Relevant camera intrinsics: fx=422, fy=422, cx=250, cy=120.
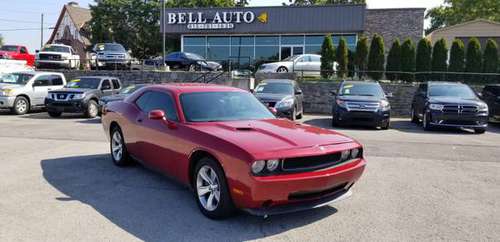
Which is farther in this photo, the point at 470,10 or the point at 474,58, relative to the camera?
the point at 470,10

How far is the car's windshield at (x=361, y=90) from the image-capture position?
14.3 metres

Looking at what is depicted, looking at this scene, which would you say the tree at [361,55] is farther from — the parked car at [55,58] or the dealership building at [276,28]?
the parked car at [55,58]

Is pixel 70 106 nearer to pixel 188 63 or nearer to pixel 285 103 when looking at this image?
pixel 285 103

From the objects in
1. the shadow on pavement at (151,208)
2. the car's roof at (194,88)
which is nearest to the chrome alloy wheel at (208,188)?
the shadow on pavement at (151,208)

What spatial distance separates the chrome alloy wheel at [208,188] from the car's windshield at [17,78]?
15.5 meters

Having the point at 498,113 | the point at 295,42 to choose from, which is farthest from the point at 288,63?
the point at 498,113

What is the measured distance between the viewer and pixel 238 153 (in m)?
4.35

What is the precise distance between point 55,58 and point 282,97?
18755 mm

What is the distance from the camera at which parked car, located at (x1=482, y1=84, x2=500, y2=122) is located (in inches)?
623

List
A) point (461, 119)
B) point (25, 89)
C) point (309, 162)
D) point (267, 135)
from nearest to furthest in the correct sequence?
1. point (309, 162)
2. point (267, 135)
3. point (461, 119)
4. point (25, 89)

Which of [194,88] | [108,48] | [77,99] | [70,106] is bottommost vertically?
[70,106]

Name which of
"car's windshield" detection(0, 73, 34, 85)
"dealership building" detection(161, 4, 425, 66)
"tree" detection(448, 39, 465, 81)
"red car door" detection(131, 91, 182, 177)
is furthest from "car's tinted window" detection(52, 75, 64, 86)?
"tree" detection(448, 39, 465, 81)

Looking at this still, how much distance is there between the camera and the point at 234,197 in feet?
14.7

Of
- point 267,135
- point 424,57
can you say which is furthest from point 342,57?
point 267,135
